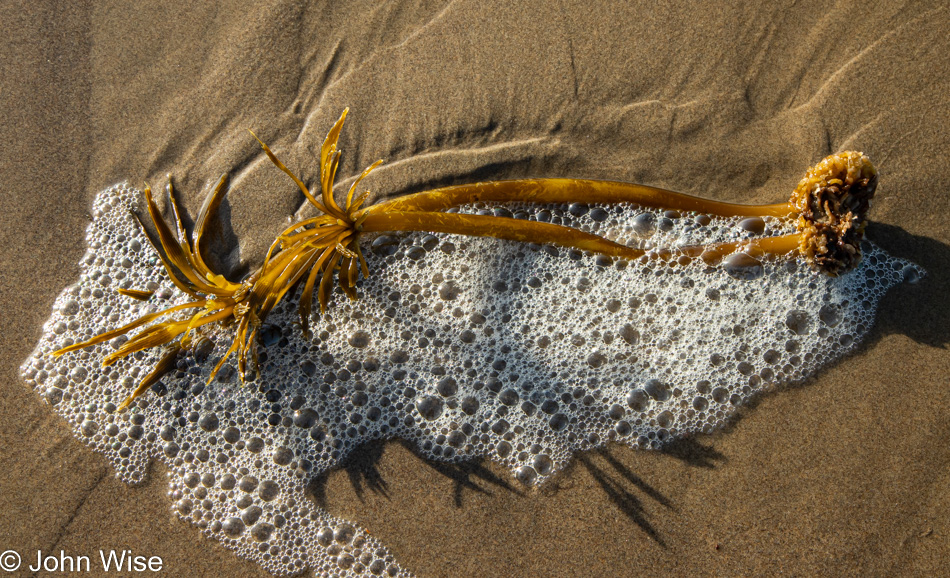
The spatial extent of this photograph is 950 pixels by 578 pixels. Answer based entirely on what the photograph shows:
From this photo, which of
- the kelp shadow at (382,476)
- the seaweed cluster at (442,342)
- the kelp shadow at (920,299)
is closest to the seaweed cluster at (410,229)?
the seaweed cluster at (442,342)

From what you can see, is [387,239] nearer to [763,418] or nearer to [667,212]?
[667,212]

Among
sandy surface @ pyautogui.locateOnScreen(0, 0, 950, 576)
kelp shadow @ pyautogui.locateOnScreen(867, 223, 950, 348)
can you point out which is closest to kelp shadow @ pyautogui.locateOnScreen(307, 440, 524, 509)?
sandy surface @ pyautogui.locateOnScreen(0, 0, 950, 576)

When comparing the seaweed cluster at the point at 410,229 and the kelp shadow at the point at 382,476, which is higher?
the seaweed cluster at the point at 410,229

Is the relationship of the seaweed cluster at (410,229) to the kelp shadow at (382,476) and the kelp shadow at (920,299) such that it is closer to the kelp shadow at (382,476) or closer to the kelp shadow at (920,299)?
the kelp shadow at (920,299)

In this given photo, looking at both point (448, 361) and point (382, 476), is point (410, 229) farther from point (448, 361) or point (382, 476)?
point (382, 476)

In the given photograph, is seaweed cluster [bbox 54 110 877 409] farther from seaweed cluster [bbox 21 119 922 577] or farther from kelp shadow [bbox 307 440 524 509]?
kelp shadow [bbox 307 440 524 509]

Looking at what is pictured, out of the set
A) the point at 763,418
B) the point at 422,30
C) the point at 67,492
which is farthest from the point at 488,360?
the point at 67,492
